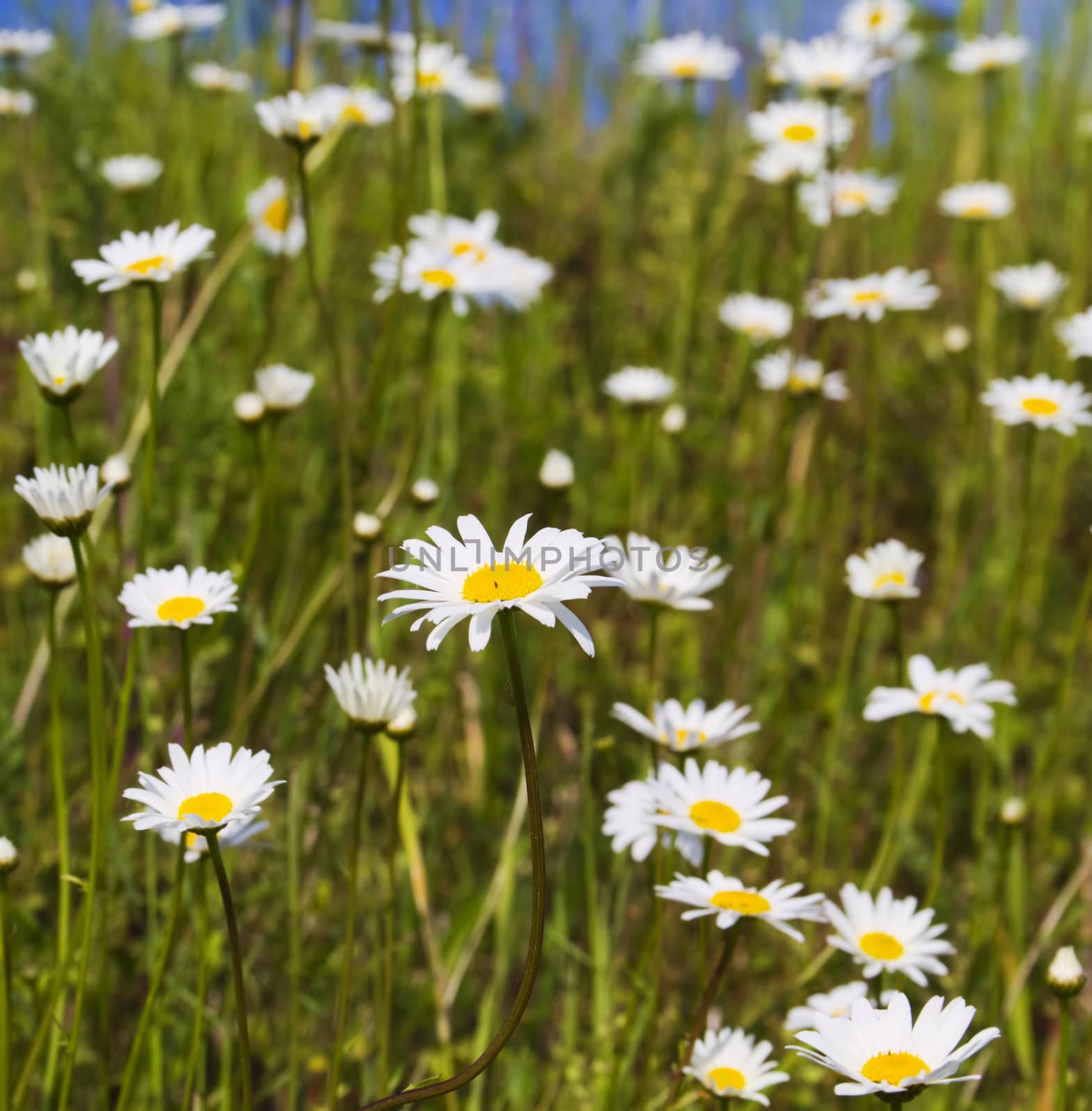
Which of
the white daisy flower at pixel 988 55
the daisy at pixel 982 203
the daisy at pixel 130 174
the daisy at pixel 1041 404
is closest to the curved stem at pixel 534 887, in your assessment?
the daisy at pixel 1041 404

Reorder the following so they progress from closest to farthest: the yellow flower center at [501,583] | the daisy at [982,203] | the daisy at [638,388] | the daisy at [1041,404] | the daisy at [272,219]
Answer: the yellow flower center at [501,583]
the daisy at [1041,404]
the daisy at [638,388]
the daisy at [272,219]
the daisy at [982,203]

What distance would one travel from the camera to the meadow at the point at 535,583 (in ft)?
3.76

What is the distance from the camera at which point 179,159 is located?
2.45 m

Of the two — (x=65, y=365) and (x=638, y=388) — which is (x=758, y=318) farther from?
(x=65, y=365)

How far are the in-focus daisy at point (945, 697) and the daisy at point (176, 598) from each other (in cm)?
67

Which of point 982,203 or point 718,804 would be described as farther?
point 982,203

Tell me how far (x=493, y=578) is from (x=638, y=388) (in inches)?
48.0

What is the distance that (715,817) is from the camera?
3.75 ft

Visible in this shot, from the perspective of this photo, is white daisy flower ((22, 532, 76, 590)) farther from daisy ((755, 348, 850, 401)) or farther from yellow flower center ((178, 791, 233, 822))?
daisy ((755, 348, 850, 401))

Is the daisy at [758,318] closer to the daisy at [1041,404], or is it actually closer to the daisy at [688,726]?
the daisy at [1041,404]

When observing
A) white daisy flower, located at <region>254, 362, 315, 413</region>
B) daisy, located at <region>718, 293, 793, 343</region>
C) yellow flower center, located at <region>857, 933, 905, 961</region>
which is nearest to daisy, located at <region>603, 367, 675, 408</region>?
daisy, located at <region>718, 293, 793, 343</region>

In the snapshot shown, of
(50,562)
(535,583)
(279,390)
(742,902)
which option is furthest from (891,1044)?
(279,390)

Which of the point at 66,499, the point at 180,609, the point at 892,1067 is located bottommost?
the point at 892,1067

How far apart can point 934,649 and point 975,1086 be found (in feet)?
2.80
